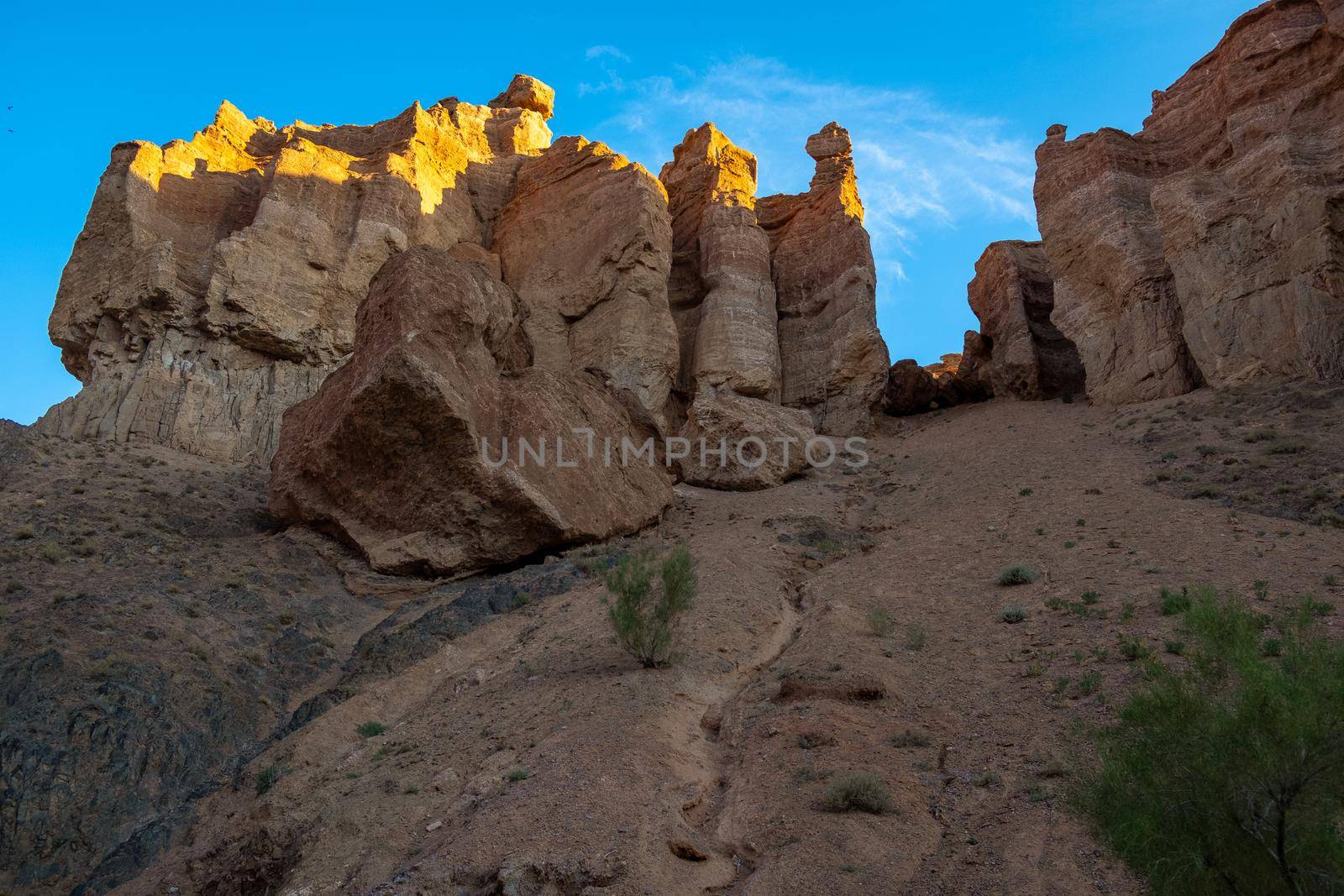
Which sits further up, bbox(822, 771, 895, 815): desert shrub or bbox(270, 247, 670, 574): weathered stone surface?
bbox(270, 247, 670, 574): weathered stone surface

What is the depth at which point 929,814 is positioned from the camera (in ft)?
27.2

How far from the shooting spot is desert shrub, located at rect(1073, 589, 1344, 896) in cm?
486

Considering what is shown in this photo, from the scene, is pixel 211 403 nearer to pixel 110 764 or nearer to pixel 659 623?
pixel 110 764

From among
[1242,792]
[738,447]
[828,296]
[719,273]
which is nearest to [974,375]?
[828,296]

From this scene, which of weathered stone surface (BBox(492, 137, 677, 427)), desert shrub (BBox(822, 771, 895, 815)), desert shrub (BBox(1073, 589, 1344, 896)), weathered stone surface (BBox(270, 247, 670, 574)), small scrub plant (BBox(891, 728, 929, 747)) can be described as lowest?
desert shrub (BBox(822, 771, 895, 815))

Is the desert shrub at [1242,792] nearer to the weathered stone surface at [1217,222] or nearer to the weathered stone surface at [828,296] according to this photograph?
the weathered stone surface at [1217,222]

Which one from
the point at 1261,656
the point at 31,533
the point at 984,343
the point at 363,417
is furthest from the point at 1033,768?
the point at 984,343

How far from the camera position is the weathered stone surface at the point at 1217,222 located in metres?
24.8

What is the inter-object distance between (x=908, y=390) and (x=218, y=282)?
28.4 meters

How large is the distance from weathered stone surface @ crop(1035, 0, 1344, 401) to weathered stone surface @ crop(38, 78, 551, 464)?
25.8 metres

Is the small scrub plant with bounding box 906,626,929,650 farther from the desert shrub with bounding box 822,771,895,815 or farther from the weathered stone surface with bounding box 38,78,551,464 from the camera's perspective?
the weathered stone surface with bounding box 38,78,551,464

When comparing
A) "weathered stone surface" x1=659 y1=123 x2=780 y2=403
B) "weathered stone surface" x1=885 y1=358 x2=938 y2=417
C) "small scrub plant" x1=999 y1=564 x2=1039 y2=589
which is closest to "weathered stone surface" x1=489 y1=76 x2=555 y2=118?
"weathered stone surface" x1=659 y1=123 x2=780 y2=403

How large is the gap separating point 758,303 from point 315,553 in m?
24.3

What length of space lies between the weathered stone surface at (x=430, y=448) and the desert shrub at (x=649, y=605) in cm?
616
